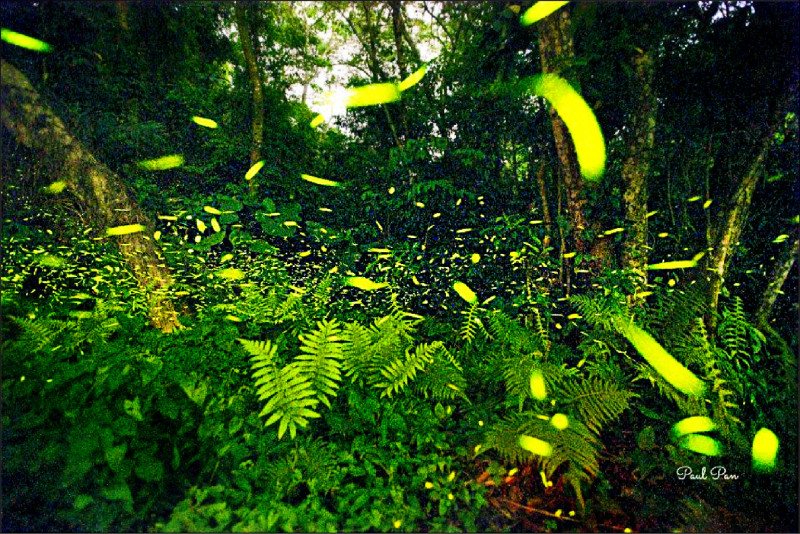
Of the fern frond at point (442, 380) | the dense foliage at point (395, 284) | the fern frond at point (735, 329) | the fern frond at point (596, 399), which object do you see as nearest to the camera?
the dense foliage at point (395, 284)

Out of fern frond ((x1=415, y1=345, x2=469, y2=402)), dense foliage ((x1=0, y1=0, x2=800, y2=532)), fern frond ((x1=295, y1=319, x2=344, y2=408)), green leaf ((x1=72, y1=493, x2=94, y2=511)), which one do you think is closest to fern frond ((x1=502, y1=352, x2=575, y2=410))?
dense foliage ((x1=0, y1=0, x2=800, y2=532))

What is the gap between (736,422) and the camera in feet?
6.68

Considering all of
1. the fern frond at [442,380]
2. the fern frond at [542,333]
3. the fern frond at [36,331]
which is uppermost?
the fern frond at [36,331]

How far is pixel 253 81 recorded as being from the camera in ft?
8.02

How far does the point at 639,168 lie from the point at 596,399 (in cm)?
149

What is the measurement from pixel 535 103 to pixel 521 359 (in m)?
1.75

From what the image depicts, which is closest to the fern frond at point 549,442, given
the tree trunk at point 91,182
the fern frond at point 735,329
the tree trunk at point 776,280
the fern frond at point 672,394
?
the fern frond at point 672,394

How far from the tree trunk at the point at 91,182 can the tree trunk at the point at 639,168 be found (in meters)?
3.11

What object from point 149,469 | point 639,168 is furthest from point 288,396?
point 639,168

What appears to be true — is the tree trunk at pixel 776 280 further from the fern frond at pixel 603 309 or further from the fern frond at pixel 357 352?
the fern frond at pixel 357 352

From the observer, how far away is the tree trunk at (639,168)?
2266 millimetres

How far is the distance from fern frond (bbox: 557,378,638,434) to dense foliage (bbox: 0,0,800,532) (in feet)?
0.08

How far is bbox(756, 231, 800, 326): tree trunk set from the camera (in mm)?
2199

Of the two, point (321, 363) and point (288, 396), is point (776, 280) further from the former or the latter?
point (288, 396)
